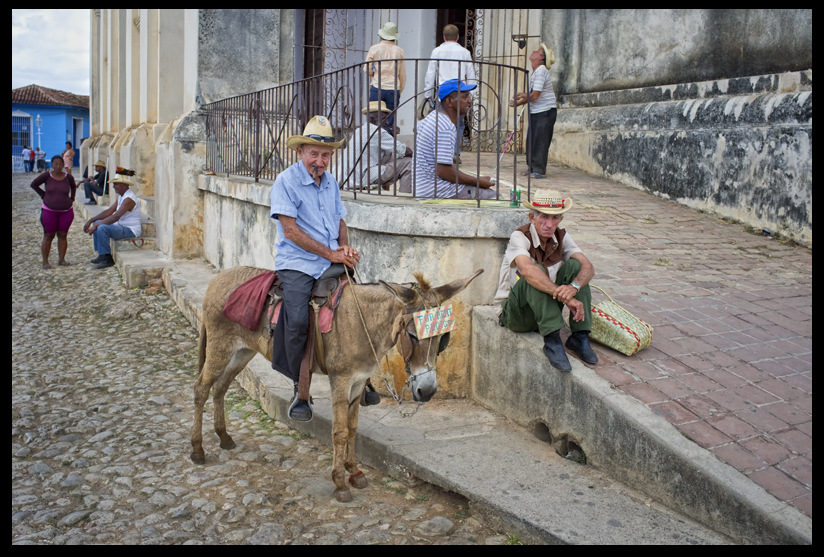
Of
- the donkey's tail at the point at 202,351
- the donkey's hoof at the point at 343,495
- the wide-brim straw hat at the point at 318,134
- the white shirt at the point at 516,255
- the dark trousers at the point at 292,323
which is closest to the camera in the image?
the donkey's hoof at the point at 343,495

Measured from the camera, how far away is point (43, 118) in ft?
159

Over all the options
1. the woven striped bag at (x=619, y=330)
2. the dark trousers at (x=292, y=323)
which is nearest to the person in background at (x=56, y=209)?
the dark trousers at (x=292, y=323)

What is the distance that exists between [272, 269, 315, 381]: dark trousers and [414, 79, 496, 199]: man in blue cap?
1.73 m

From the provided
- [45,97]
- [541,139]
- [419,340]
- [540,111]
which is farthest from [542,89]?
[45,97]

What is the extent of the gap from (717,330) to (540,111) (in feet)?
18.6

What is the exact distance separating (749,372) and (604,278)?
1.79 meters

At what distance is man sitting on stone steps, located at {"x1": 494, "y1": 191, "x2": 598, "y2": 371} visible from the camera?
4832 millimetres

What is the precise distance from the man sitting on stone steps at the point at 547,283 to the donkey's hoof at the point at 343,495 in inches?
61.7

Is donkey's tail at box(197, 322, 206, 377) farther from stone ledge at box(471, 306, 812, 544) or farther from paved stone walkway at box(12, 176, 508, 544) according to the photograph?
stone ledge at box(471, 306, 812, 544)

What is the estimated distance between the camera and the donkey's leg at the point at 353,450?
4.71 metres

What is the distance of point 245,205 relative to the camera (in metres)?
9.06

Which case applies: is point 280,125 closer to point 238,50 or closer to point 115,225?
point 238,50

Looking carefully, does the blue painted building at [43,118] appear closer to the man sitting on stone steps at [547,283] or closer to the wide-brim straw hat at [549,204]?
the man sitting on stone steps at [547,283]

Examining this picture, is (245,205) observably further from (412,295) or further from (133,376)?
(412,295)
